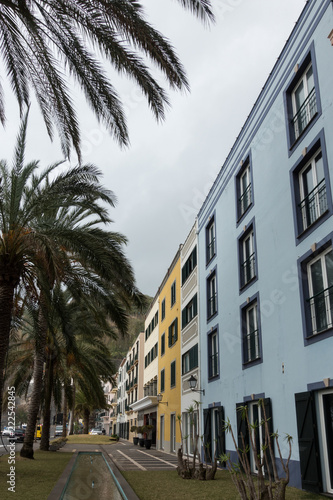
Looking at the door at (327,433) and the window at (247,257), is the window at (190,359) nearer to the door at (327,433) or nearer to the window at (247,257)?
the window at (247,257)

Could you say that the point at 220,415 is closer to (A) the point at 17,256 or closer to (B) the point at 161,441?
(A) the point at 17,256

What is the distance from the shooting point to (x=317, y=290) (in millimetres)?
11625

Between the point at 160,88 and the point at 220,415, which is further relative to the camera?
the point at 220,415

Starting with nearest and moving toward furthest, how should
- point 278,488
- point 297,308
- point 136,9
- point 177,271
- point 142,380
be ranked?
point 278,488
point 136,9
point 297,308
point 177,271
point 142,380

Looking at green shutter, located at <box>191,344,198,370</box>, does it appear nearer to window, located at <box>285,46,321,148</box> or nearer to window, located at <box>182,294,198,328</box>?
window, located at <box>182,294,198,328</box>

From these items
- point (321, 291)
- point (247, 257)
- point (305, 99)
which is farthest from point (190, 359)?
point (305, 99)

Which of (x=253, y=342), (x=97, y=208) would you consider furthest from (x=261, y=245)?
(x=97, y=208)

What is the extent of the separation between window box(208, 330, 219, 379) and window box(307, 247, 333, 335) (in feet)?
29.1

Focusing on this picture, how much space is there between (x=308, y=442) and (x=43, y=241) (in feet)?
27.1

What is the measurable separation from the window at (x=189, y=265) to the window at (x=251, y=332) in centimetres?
886

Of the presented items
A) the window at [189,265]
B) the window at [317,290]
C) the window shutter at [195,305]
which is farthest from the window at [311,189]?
the window at [189,265]

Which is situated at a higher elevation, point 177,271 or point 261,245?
point 177,271

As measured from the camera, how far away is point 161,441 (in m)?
30.7

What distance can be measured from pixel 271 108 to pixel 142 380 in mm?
34979
